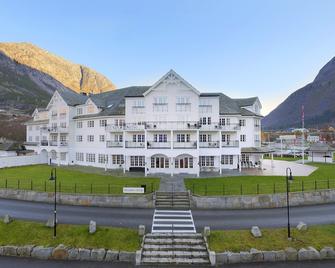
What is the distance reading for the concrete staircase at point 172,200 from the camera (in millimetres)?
26875

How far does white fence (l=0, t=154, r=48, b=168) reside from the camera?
48781 mm

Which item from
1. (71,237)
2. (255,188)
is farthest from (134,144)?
(71,237)

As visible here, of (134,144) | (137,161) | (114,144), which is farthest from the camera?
(114,144)

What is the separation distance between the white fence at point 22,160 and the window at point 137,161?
22987 millimetres

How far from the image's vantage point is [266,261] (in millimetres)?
17297

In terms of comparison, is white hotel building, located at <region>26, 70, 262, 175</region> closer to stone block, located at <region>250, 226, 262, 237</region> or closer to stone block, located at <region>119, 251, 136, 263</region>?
stone block, located at <region>250, 226, 262, 237</region>

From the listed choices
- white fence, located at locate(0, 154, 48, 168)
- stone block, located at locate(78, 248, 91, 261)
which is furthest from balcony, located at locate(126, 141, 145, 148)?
stone block, located at locate(78, 248, 91, 261)

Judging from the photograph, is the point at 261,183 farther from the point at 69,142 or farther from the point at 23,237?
the point at 69,142

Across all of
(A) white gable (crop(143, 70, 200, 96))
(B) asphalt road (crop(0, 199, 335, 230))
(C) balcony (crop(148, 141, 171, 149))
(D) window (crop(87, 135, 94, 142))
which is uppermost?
(A) white gable (crop(143, 70, 200, 96))

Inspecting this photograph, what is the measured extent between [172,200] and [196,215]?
3.81 m

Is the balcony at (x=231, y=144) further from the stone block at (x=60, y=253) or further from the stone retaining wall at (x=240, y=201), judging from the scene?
the stone block at (x=60, y=253)

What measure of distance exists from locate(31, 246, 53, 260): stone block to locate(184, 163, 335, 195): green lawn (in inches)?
608

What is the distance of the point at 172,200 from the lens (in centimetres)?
2736

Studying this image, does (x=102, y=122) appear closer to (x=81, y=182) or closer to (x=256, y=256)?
(x=81, y=182)
